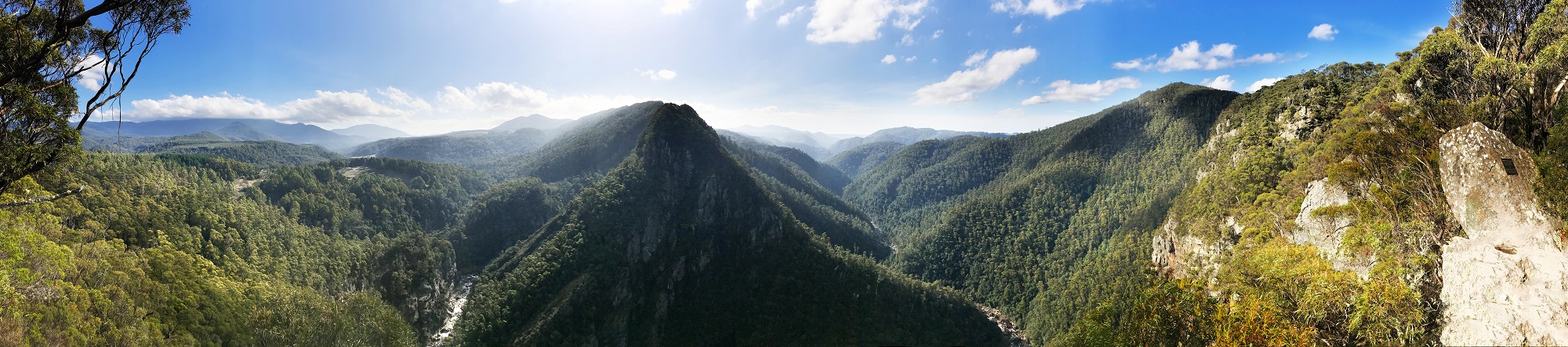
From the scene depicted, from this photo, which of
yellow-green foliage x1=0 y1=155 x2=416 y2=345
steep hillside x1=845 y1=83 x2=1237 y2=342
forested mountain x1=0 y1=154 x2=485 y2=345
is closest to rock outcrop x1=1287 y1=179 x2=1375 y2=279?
forested mountain x1=0 y1=154 x2=485 y2=345

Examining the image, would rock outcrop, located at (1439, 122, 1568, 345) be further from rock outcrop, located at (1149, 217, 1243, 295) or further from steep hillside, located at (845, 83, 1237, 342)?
steep hillside, located at (845, 83, 1237, 342)

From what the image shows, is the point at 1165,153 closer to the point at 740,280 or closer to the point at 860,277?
the point at 860,277

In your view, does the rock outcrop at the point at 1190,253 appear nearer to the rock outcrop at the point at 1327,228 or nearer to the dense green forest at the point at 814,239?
the dense green forest at the point at 814,239

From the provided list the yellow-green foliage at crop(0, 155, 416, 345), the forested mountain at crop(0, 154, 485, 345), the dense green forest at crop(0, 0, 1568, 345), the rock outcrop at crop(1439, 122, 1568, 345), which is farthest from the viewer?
the forested mountain at crop(0, 154, 485, 345)

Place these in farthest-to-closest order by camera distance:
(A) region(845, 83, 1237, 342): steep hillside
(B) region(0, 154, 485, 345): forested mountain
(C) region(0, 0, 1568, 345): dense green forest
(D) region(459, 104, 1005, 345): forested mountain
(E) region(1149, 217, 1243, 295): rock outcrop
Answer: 1. (A) region(845, 83, 1237, 342): steep hillside
2. (D) region(459, 104, 1005, 345): forested mountain
3. (E) region(1149, 217, 1243, 295): rock outcrop
4. (B) region(0, 154, 485, 345): forested mountain
5. (C) region(0, 0, 1568, 345): dense green forest

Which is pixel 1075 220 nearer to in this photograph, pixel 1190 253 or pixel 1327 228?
pixel 1190 253

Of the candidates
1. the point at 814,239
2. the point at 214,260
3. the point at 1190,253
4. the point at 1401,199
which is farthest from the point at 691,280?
the point at 1401,199
